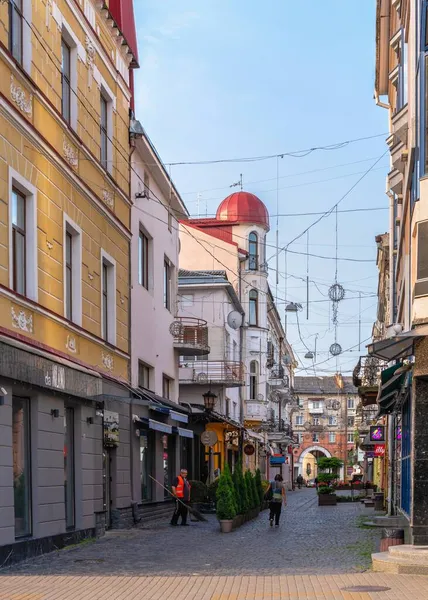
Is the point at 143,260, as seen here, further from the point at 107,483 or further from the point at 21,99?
the point at 21,99

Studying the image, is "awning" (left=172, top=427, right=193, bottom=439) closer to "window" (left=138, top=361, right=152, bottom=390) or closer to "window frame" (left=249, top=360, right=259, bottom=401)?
"window" (left=138, top=361, right=152, bottom=390)

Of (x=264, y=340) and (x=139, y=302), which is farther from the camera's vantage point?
(x=264, y=340)

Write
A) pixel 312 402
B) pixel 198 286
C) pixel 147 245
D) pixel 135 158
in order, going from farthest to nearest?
1. pixel 312 402
2. pixel 198 286
3. pixel 147 245
4. pixel 135 158

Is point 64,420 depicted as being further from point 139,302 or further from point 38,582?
point 139,302

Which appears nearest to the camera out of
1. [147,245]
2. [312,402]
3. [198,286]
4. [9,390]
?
[9,390]

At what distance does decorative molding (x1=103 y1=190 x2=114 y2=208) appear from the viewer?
24.9 metres

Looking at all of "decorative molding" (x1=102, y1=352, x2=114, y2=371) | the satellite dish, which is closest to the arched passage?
the satellite dish

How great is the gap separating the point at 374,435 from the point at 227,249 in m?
24.6

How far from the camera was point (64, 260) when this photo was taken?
20984mm

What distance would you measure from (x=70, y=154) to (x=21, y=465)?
6872mm

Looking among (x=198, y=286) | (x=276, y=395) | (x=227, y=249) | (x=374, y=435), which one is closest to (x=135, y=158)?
(x=374, y=435)

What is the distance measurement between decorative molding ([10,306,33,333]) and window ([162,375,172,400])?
53.9ft

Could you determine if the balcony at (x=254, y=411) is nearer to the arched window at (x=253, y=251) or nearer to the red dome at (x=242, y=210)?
the arched window at (x=253, y=251)

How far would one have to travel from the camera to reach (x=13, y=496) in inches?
660
